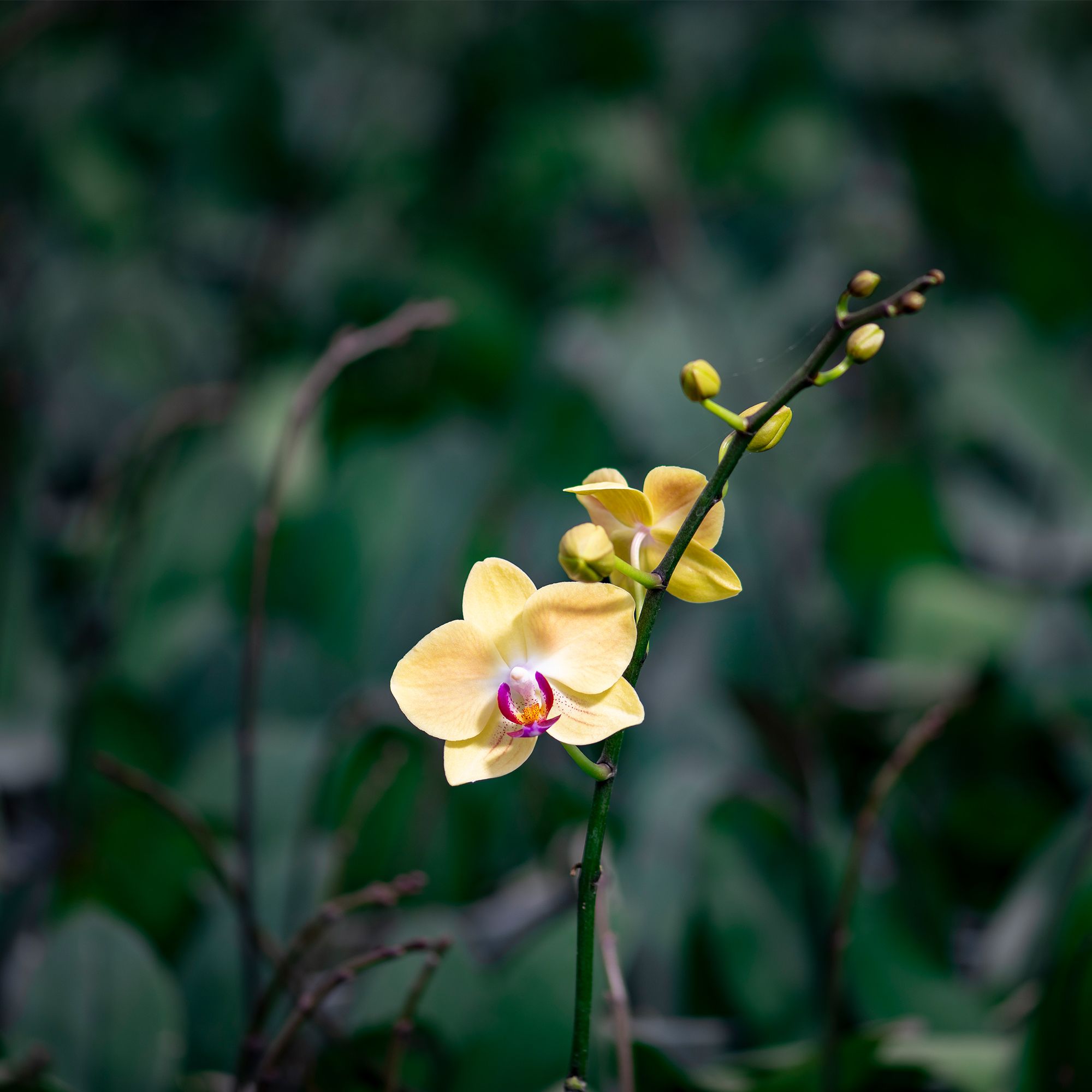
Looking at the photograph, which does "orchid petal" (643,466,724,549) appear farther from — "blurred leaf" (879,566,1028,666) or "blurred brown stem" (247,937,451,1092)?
"blurred leaf" (879,566,1028,666)

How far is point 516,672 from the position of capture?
179 mm

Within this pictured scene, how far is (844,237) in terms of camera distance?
0.95m

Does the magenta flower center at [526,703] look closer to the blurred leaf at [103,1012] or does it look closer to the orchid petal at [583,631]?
the orchid petal at [583,631]

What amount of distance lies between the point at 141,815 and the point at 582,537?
1.00ft

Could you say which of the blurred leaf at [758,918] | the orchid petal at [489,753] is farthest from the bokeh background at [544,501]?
the orchid petal at [489,753]

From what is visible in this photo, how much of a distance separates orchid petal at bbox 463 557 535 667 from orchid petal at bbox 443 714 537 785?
1 centimetres

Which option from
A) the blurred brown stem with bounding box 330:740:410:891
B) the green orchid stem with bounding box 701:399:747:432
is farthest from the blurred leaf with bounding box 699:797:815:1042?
the green orchid stem with bounding box 701:399:747:432

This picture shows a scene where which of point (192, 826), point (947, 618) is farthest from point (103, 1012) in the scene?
point (947, 618)

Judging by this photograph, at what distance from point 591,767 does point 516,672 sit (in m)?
0.03

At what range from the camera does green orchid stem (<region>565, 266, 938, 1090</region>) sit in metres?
0.16

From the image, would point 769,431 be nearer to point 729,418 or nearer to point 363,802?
point 729,418

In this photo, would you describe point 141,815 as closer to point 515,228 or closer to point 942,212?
point 515,228

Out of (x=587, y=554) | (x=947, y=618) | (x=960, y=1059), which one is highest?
(x=947, y=618)

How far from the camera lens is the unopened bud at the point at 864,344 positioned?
0.16 m
